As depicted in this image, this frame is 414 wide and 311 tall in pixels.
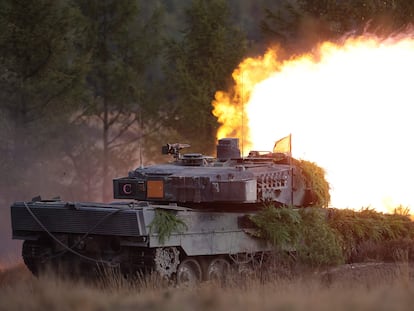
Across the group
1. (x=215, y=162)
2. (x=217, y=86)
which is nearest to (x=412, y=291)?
(x=215, y=162)

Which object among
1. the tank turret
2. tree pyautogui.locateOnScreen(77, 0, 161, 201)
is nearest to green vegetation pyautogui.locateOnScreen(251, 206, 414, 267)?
the tank turret

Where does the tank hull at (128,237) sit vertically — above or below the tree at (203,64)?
below

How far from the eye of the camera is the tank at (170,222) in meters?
17.6

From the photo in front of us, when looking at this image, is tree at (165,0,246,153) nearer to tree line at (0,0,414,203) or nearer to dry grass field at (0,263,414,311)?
tree line at (0,0,414,203)

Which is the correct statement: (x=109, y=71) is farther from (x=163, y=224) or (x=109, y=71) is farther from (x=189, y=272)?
(x=163, y=224)

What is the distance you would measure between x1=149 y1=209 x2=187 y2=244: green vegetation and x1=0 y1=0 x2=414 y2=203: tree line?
41.2 feet

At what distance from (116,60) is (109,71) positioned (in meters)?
0.43

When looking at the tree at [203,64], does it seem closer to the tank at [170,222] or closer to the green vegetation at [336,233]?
the green vegetation at [336,233]

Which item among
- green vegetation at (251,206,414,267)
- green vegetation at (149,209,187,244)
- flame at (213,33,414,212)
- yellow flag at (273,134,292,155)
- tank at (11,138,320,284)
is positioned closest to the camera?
green vegetation at (149,209,187,244)

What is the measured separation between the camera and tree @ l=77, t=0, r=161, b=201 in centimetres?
3350

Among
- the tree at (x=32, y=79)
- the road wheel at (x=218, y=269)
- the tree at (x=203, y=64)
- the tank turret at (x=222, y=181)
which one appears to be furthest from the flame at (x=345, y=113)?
the tree at (x=32, y=79)

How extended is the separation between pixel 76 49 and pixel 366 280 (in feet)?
62.0

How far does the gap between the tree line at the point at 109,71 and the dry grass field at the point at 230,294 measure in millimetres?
12038

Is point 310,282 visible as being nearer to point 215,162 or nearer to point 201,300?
point 201,300
